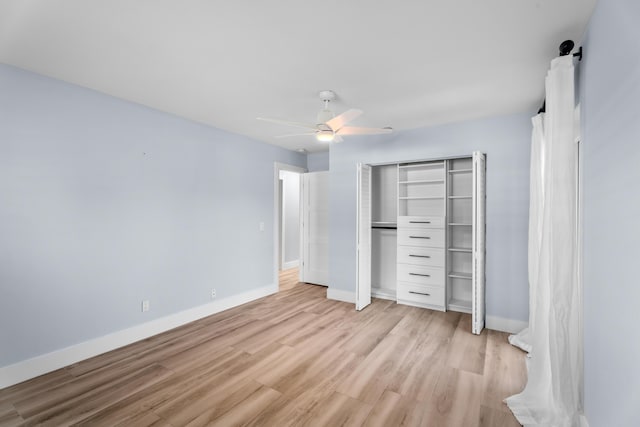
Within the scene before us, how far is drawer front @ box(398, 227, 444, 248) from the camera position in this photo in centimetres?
416

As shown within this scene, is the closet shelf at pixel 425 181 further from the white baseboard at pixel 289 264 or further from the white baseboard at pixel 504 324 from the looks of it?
the white baseboard at pixel 289 264

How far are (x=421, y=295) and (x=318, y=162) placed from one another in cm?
307

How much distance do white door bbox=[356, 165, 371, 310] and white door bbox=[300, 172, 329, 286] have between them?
1.23 metres

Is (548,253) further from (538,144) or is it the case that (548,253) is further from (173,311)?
(173,311)

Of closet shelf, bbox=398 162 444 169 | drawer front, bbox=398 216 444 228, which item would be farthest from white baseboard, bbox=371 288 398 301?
closet shelf, bbox=398 162 444 169

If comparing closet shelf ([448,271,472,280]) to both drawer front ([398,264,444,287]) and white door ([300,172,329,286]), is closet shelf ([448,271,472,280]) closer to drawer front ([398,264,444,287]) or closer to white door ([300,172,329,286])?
drawer front ([398,264,444,287])

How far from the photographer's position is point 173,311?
3596 mm

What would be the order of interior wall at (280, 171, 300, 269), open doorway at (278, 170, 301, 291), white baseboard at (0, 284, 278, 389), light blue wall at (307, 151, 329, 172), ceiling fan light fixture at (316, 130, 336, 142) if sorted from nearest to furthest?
white baseboard at (0, 284, 278, 389) → ceiling fan light fixture at (316, 130, 336, 142) → light blue wall at (307, 151, 329, 172) → open doorway at (278, 170, 301, 291) → interior wall at (280, 171, 300, 269)

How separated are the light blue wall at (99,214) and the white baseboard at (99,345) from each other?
0.07 meters

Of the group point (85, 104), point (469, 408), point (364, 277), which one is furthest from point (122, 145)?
point (469, 408)

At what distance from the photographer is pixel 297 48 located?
209cm

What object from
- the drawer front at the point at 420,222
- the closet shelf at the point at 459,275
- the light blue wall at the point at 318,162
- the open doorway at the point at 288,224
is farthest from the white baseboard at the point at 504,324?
the open doorway at the point at 288,224

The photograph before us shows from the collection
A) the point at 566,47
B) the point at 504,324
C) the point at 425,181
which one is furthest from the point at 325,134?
the point at 504,324

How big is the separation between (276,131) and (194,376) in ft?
10.3
